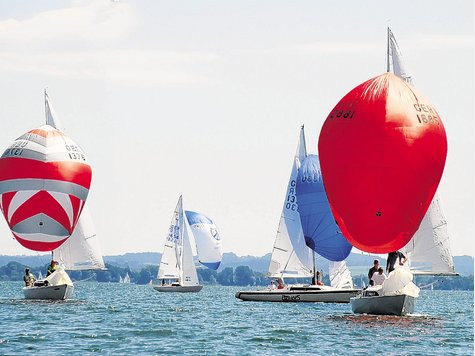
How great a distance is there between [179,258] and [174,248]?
0.98 m

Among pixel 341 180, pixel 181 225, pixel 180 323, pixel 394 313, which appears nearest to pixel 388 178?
pixel 341 180

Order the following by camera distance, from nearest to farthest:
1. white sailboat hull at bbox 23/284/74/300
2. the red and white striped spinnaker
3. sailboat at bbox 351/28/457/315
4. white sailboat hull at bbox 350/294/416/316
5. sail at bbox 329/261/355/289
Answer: white sailboat hull at bbox 350/294/416/316 → sailboat at bbox 351/28/457/315 → the red and white striped spinnaker → white sailboat hull at bbox 23/284/74/300 → sail at bbox 329/261/355/289

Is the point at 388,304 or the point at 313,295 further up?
the point at 313,295

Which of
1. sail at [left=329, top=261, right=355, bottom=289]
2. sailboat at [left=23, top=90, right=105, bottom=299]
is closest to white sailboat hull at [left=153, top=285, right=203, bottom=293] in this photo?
sail at [left=329, top=261, right=355, bottom=289]

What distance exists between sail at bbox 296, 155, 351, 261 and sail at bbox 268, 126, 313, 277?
9.52 feet

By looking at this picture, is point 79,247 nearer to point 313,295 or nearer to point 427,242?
point 313,295

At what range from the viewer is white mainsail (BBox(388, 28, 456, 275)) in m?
43.6

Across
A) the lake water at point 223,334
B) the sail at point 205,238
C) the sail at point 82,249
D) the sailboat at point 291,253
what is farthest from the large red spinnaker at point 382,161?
the sail at point 205,238

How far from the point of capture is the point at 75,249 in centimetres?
5481

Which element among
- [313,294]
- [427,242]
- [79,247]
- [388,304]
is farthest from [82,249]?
[388,304]

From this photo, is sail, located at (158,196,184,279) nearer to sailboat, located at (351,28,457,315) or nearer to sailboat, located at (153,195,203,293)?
sailboat, located at (153,195,203,293)

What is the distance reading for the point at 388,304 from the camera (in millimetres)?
37188

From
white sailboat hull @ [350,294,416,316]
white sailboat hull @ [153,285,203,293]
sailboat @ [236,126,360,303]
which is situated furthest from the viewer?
white sailboat hull @ [153,285,203,293]

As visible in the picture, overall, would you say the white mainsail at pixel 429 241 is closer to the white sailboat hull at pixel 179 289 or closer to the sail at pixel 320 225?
the sail at pixel 320 225
